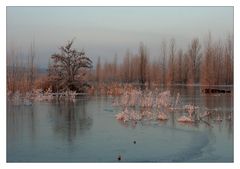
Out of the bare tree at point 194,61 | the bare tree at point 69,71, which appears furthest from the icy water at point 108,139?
the bare tree at point 69,71

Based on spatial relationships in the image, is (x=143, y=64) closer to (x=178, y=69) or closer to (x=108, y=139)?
(x=178, y=69)

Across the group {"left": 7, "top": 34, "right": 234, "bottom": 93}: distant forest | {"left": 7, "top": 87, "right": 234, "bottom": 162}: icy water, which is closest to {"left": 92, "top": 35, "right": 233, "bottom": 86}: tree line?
{"left": 7, "top": 34, "right": 234, "bottom": 93}: distant forest

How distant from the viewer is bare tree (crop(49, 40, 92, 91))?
43.5ft

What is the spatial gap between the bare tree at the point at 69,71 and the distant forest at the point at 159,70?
0.06m

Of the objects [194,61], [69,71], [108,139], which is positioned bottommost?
[108,139]

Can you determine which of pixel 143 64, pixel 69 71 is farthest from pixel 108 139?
pixel 69 71

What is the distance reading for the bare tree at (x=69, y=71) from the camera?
13250 mm

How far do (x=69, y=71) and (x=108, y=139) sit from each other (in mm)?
8051

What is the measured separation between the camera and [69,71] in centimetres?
1380

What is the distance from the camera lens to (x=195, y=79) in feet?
47.1

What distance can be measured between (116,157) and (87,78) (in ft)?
28.8

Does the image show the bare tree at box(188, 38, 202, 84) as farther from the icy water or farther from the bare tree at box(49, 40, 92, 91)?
the icy water
